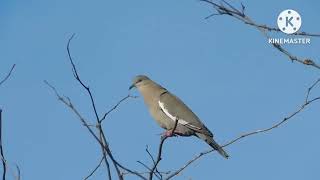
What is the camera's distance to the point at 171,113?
20.7 ft

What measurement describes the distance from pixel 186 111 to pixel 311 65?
13.1 ft

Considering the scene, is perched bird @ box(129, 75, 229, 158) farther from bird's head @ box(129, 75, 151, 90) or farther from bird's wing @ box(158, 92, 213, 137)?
bird's head @ box(129, 75, 151, 90)

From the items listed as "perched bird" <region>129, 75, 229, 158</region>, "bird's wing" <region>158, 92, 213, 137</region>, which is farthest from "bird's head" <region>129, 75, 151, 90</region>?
"bird's wing" <region>158, 92, 213, 137</region>

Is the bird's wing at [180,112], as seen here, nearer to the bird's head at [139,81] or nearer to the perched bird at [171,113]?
the perched bird at [171,113]

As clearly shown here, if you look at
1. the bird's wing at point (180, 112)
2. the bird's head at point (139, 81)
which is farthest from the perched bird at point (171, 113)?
the bird's head at point (139, 81)

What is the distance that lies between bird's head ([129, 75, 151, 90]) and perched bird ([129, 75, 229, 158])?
0.46ft

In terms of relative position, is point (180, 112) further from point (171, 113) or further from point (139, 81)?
point (139, 81)

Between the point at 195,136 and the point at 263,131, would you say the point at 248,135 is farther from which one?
the point at 195,136

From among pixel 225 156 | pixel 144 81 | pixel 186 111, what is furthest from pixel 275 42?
pixel 144 81

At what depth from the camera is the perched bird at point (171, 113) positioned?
6234 mm

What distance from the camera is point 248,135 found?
3.38m

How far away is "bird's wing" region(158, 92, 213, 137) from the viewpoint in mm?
6312

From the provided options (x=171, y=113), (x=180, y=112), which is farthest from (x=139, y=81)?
(x=171, y=113)

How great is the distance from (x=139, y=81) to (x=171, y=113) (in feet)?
3.63
